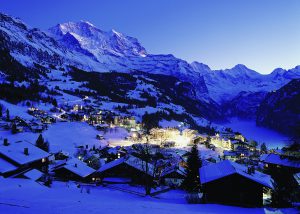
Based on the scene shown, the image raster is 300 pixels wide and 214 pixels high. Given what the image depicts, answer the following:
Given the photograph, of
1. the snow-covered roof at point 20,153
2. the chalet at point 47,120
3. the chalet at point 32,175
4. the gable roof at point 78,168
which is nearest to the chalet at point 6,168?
the snow-covered roof at point 20,153

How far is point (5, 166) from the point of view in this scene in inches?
1711

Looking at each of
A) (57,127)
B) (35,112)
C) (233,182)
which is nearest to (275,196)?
(233,182)

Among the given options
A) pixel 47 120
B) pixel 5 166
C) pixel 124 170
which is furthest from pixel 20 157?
pixel 47 120

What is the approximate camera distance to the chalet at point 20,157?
45809mm

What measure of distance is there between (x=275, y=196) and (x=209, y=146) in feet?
395

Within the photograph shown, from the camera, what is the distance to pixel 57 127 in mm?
156500

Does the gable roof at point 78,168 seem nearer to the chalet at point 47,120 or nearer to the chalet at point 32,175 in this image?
the chalet at point 32,175

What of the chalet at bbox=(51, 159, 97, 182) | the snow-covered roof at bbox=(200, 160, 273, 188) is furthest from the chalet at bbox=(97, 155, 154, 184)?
the snow-covered roof at bbox=(200, 160, 273, 188)

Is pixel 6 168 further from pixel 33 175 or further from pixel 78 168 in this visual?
pixel 78 168

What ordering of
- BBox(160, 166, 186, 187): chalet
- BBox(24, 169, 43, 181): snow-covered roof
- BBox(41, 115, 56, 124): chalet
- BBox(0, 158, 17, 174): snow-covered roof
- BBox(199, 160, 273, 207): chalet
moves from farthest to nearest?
BBox(41, 115, 56, 124): chalet < BBox(160, 166, 186, 187): chalet < BBox(0, 158, 17, 174): snow-covered roof < BBox(24, 169, 43, 181): snow-covered roof < BBox(199, 160, 273, 207): chalet

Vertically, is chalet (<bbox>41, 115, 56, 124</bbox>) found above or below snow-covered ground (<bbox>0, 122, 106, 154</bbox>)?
above

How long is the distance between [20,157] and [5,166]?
4.90m

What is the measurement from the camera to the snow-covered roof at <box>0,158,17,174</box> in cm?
4165

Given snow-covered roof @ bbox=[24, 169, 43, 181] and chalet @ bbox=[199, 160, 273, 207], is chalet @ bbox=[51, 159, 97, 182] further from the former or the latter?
chalet @ bbox=[199, 160, 273, 207]
